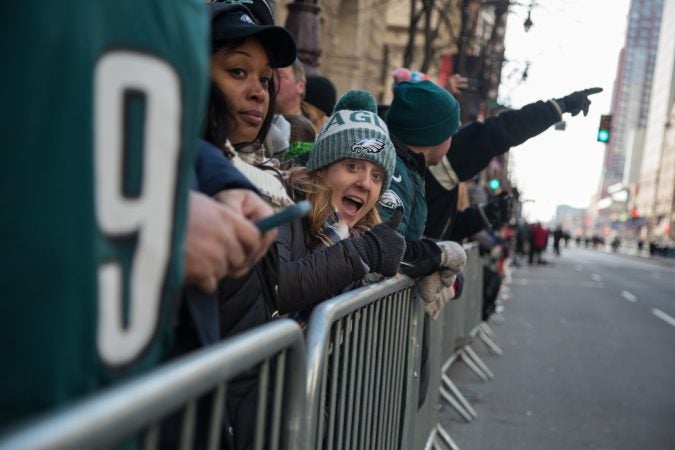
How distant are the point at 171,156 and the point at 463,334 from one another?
6.48m

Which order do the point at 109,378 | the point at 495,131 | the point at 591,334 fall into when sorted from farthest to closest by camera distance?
the point at 591,334 → the point at 495,131 → the point at 109,378

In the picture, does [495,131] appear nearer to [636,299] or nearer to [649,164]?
[636,299]

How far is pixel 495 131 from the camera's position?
16.7 ft

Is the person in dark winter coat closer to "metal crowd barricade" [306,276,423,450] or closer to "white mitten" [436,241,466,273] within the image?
"white mitten" [436,241,466,273]

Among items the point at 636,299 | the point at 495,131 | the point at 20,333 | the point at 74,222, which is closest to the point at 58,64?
the point at 74,222

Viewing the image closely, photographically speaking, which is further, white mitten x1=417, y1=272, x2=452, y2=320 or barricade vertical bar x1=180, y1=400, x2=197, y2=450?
white mitten x1=417, y1=272, x2=452, y2=320

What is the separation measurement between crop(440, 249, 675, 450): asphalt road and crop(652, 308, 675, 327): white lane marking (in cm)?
2

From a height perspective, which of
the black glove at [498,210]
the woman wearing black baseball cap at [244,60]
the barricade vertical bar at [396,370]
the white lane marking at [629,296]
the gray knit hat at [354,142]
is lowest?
the white lane marking at [629,296]

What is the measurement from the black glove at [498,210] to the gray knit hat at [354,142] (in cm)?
210

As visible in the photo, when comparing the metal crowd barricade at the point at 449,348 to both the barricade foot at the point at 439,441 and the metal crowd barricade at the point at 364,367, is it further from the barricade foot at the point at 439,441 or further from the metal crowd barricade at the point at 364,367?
the metal crowd barricade at the point at 364,367

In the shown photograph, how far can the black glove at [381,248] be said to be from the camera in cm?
250

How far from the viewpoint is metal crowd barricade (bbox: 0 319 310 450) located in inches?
31.7

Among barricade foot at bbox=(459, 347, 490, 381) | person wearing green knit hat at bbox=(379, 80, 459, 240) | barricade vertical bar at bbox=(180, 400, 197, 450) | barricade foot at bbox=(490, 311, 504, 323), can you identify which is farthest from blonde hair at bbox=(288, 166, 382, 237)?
barricade foot at bbox=(490, 311, 504, 323)

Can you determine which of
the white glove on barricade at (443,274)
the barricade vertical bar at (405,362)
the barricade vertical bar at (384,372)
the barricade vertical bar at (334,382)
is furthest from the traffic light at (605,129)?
the barricade vertical bar at (334,382)
